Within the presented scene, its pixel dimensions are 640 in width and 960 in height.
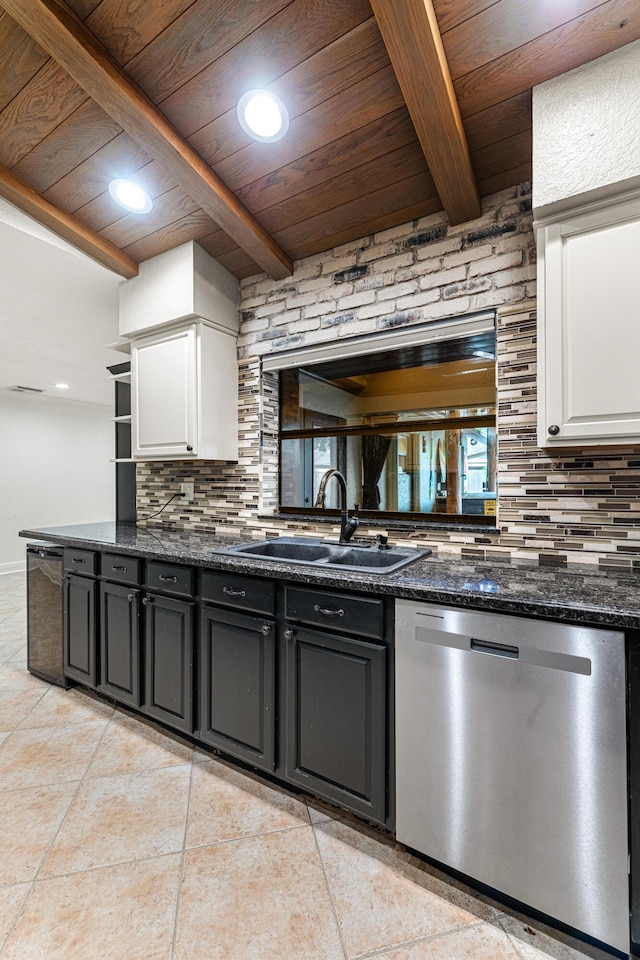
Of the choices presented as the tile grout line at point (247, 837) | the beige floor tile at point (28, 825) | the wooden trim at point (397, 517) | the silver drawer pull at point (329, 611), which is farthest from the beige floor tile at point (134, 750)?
the wooden trim at point (397, 517)

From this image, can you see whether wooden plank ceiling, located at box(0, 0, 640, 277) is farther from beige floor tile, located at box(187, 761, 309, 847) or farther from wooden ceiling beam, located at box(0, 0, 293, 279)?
beige floor tile, located at box(187, 761, 309, 847)

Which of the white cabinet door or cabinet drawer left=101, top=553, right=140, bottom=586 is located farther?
the white cabinet door

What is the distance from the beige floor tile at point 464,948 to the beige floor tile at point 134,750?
46.4 inches

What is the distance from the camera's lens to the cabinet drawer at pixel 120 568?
2.20 m

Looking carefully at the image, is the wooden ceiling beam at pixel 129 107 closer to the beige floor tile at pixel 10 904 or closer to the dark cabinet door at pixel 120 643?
the dark cabinet door at pixel 120 643

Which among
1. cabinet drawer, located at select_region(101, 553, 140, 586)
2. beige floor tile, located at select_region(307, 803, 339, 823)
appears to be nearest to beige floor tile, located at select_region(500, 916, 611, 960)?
beige floor tile, located at select_region(307, 803, 339, 823)

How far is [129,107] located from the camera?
1.71m

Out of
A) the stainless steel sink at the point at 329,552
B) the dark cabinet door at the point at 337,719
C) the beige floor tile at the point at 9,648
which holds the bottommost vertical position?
the beige floor tile at the point at 9,648

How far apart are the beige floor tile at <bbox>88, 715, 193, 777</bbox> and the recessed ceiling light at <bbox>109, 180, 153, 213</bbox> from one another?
265cm

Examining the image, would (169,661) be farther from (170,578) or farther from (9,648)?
(9,648)

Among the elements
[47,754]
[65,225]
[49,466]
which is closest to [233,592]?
[47,754]

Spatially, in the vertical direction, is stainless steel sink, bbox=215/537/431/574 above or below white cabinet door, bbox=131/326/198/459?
below

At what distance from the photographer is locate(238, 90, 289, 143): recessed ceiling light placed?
169 centimetres

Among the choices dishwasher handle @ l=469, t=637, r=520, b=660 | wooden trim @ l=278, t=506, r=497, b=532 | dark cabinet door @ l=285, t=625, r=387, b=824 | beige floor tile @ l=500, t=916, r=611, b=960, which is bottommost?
beige floor tile @ l=500, t=916, r=611, b=960
